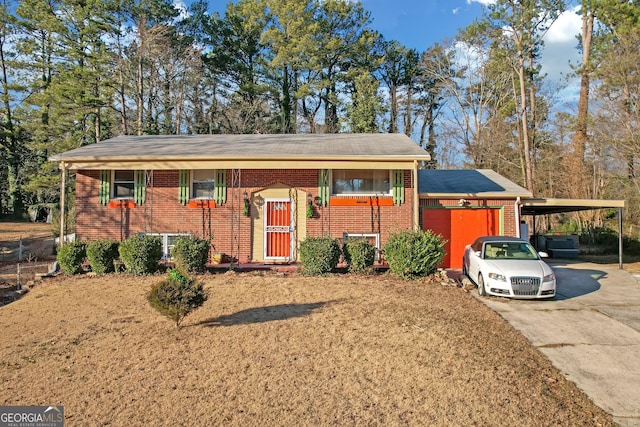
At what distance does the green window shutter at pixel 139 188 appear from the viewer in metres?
12.9

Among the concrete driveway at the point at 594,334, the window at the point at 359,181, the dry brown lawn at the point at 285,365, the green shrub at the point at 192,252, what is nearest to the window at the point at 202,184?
the green shrub at the point at 192,252

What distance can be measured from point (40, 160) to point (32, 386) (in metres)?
30.1

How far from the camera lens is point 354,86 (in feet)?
106

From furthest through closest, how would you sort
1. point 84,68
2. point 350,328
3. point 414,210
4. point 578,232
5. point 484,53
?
point 484,53
point 84,68
point 578,232
point 414,210
point 350,328

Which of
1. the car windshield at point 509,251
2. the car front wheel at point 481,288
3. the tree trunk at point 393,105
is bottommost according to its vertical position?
the car front wheel at point 481,288

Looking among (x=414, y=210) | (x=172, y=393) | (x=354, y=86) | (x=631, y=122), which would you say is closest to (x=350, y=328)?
(x=172, y=393)

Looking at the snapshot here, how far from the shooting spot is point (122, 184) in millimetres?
13156

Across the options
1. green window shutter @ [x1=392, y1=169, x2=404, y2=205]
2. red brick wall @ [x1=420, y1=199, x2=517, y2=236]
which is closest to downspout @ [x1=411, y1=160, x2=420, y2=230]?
green window shutter @ [x1=392, y1=169, x2=404, y2=205]

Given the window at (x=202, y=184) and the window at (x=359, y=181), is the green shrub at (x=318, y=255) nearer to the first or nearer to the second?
the window at (x=359, y=181)

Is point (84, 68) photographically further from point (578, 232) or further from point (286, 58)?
point (578, 232)

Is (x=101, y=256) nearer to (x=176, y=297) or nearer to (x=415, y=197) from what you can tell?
(x=176, y=297)

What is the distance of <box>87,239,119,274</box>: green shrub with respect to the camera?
420 inches

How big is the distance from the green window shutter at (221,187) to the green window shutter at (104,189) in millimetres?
3555

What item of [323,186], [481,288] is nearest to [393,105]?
[323,186]
